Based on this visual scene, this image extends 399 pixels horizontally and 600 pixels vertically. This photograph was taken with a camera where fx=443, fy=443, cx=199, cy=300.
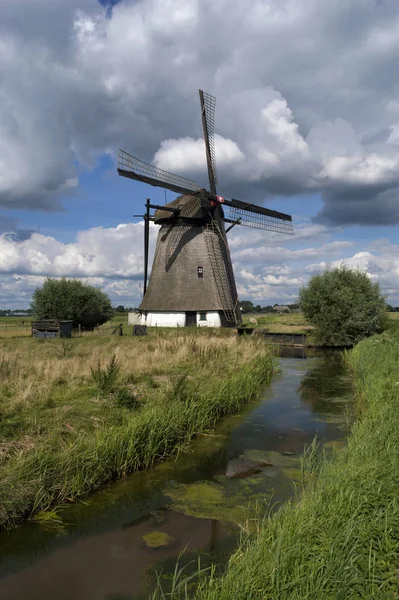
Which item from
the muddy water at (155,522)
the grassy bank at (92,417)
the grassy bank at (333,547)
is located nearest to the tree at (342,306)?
the grassy bank at (92,417)

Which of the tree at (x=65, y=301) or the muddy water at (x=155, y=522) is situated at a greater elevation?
the tree at (x=65, y=301)

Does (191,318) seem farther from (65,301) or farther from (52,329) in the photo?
(65,301)

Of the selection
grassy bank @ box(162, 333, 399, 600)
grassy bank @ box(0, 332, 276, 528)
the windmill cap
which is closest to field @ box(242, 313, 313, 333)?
the windmill cap

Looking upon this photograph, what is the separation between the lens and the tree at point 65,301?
38.0 meters

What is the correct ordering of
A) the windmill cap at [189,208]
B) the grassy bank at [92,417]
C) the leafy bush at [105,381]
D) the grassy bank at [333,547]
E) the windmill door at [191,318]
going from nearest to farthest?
1. the grassy bank at [333,547]
2. the grassy bank at [92,417]
3. the leafy bush at [105,381]
4. the windmill cap at [189,208]
5. the windmill door at [191,318]

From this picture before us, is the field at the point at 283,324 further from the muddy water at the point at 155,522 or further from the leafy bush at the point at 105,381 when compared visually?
the muddy water at the point at 155,522

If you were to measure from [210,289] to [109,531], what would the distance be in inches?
1069

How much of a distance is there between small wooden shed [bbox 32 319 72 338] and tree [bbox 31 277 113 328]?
33.7ft

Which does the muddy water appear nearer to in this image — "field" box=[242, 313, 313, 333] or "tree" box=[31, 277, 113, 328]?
"field" box=[242, 313, 313, 333]

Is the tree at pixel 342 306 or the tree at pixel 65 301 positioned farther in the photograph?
the tree at pixel 65 301

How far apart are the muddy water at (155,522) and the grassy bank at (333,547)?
3.03 ft

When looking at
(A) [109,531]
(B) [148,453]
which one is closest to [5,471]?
(A) [109,531]

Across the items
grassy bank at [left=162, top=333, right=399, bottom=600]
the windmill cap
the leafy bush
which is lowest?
grassy bank at [left=162, top=333, right=399, bottom=600]

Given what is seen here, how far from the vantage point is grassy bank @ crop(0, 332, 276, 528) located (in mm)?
6246
